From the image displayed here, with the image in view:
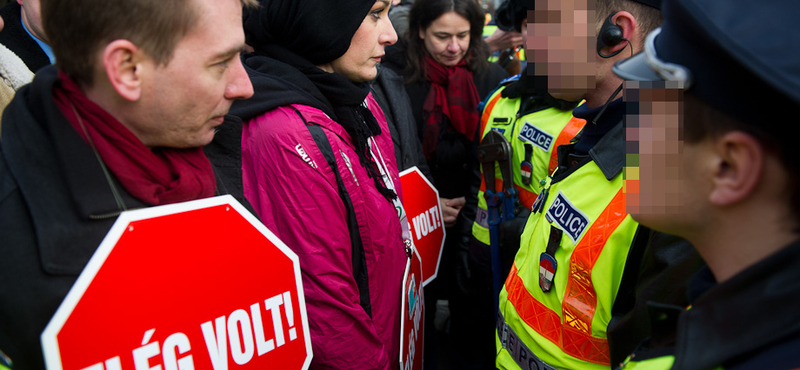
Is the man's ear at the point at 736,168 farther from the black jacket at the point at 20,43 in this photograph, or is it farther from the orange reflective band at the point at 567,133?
the black jacket at the point at 20,43

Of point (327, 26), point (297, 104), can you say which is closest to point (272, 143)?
point (297, 104)

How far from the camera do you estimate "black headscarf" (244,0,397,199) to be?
6.45 ft

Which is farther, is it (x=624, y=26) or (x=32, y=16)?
(x=32, y=16)

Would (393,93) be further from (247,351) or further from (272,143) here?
(247,351)

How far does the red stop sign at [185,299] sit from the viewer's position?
974 millimetres

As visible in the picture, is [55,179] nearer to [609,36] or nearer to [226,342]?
[226,342]

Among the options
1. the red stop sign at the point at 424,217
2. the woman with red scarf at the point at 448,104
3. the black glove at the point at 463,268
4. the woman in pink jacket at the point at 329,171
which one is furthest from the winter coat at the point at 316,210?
the woman with red scarf at the point at 448,104

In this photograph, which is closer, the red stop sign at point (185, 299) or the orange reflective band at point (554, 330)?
the red stop sign at point (185, 299)

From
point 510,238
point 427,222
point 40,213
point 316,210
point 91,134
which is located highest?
point 91,134

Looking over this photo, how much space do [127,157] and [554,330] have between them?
4.17 ft

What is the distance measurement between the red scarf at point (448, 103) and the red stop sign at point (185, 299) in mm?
2399

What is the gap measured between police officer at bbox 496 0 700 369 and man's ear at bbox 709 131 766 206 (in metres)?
0.49

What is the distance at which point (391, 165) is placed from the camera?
2320 mm

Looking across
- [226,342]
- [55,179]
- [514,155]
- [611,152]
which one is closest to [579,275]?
[611,152]
